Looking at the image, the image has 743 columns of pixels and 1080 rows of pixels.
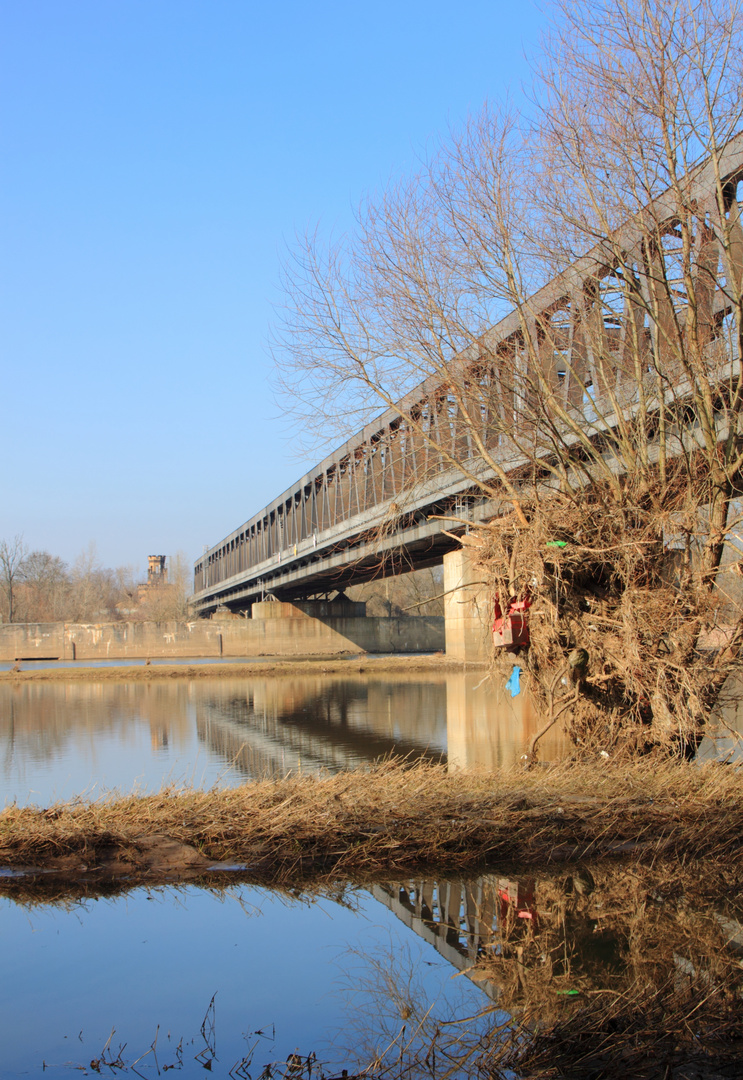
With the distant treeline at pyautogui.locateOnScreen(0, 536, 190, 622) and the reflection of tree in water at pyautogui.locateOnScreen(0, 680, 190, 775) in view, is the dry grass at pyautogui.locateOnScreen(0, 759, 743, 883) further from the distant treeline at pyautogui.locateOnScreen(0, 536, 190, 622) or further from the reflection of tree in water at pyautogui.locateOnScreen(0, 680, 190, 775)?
the distant treeline at pyautogui.locateOnScreen(0, 536, 190, 622)

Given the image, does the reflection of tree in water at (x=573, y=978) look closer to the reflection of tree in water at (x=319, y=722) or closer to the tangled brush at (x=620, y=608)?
the tangled brush at (x=620, y=608)

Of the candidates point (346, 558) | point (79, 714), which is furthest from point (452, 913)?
point (346, 558)

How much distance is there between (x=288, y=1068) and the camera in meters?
4.21

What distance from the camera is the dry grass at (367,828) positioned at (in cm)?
731

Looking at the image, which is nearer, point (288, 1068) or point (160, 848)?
point (288, 1068)

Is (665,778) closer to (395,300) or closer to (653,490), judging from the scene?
(653,490)

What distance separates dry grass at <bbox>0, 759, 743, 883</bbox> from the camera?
7312 millimetres

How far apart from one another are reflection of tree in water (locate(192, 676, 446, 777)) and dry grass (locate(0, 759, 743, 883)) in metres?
4.70

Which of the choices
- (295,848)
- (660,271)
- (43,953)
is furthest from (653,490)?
(43,953)

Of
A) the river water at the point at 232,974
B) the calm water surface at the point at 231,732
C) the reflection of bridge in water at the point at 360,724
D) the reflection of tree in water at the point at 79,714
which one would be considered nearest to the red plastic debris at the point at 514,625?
the reflection of bridge in water at the point at 360,724

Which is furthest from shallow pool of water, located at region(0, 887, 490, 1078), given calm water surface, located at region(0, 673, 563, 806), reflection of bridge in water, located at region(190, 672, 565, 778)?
reflection of bridge in water, located at region(190, 672, 565, 778)

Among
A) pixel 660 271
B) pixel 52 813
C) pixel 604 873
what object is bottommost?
pixel 604 873

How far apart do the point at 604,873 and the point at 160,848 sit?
3693 millimetres

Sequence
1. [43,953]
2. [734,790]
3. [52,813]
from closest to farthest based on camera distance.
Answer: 1. [43,953]
2. [52,813]
3. [734,790]
